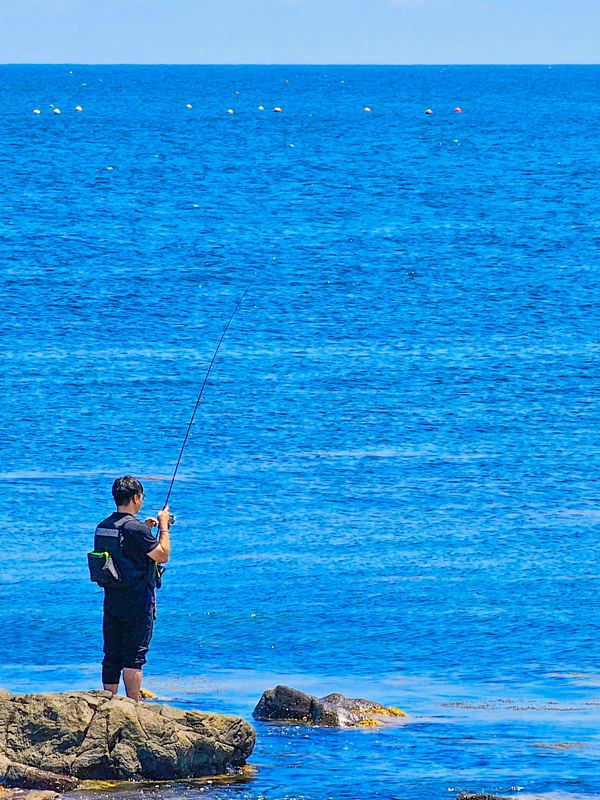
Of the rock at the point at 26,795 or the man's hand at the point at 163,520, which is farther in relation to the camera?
the man's hand at the point at 163,520

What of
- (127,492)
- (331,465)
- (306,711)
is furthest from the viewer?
(331,465)

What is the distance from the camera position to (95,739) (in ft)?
21.4

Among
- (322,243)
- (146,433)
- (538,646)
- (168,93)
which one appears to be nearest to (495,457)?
(146,433)

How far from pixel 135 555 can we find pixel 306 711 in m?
1.65

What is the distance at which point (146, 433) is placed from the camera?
16.9 metres

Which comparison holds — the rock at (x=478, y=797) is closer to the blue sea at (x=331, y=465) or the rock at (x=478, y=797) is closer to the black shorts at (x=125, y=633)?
the blue sea at (x=331, y=465)

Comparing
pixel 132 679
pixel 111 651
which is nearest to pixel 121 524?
pixel 111 651

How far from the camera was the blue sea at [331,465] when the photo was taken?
28.2 feet

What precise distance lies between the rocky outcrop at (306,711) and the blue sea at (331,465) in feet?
0.81

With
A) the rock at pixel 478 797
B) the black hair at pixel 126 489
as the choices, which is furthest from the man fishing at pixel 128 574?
the rock at pixel 478 797

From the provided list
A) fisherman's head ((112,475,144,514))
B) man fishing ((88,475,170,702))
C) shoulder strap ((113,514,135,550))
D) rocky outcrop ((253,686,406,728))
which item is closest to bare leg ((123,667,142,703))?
man fishing ((88,475,170,702))

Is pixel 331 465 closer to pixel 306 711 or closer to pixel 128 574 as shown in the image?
pixel 306 711

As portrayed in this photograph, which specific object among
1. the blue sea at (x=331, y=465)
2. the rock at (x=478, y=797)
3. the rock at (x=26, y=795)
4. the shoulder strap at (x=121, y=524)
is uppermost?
the blue sea at (x=331, y=465)

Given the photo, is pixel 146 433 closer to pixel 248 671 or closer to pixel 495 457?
pixel 495 457
